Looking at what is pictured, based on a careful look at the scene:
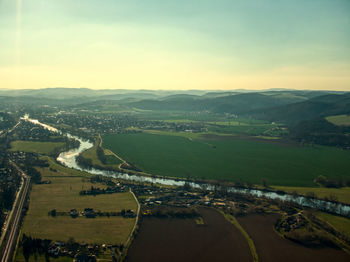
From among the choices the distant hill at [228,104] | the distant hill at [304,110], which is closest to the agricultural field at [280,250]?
the distant hill at [304,110]

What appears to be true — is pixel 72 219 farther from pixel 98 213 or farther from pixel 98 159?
pixel 98 159

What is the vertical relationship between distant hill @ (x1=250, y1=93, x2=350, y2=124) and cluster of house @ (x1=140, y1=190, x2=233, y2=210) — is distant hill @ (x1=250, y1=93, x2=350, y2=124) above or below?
above

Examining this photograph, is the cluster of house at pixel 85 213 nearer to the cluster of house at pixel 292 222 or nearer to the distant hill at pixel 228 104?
the cluster of house at pixel 292 222

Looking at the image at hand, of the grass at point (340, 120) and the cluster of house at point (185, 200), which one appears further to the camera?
the grass at point (340, 120)

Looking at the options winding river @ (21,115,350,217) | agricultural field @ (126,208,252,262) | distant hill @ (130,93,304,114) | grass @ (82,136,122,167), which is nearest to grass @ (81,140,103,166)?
grass @ (82,136,122,167)

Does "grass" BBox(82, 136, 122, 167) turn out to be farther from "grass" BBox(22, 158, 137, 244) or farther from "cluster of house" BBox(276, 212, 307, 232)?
"cluster of house" BBox(276, 212, 307, 232)

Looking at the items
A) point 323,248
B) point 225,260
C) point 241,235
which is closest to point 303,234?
point 323,248

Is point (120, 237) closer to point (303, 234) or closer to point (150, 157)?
point (303, 234)
